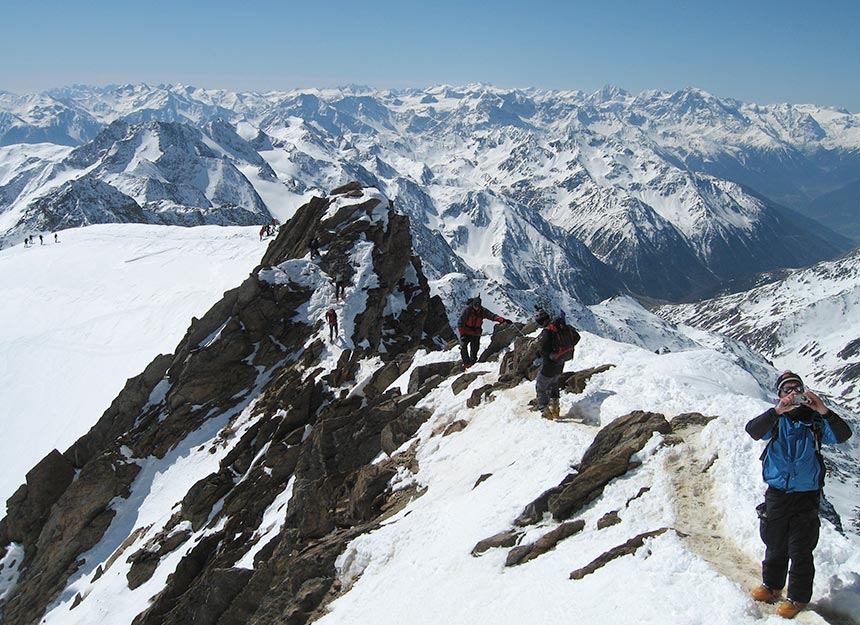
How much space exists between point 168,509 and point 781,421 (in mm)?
27240

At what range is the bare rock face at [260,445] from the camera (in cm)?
1723

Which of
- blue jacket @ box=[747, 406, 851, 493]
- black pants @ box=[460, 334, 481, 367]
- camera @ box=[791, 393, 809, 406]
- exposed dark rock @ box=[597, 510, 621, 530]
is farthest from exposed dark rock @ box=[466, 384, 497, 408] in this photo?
camera @ box=[791, 393, 809, 406]

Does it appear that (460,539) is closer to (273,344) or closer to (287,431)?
(287,431)

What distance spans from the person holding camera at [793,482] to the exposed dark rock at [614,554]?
1914 mm

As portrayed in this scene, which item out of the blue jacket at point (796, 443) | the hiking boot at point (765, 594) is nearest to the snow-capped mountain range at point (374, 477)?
the hiking boot at point (765, 594)

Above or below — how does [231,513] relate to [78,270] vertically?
below

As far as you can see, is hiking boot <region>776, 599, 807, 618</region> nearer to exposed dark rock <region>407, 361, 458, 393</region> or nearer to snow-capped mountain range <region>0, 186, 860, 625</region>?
snow-capped mountain range <region>0, 186, 860, 625</region>

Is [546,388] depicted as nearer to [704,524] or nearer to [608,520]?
[608,520]

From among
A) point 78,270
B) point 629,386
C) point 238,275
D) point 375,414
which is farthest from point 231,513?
point 78,270

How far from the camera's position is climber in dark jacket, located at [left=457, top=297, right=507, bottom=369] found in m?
21.3

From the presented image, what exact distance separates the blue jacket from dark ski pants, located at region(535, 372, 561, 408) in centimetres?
794

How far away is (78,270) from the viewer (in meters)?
59.1

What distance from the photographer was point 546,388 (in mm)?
16000

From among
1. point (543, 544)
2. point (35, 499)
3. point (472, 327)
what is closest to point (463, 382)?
point (472, 327)
